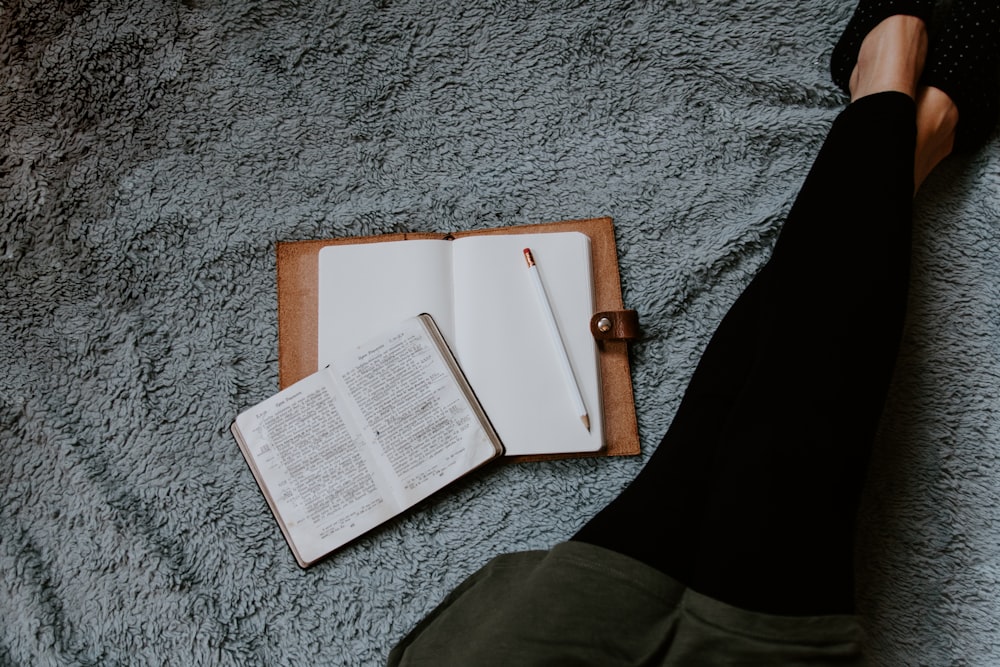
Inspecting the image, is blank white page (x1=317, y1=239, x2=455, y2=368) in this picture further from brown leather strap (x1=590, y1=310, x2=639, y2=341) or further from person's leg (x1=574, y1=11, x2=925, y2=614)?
person's leg (x1=574, y1=11, x2=925, y2=614)

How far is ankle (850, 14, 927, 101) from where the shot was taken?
0.73 meters

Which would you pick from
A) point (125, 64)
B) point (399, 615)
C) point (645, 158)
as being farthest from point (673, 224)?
point (125, 64)

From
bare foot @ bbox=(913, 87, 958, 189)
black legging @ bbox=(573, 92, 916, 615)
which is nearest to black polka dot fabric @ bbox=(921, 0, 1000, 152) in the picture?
bare foot @ bbox=(913, 87, 958, 189)

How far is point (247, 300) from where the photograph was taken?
763mm

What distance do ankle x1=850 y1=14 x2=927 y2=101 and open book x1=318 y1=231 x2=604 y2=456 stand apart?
0.37m

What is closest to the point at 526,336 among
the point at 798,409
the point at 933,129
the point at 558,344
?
the point at 558,344

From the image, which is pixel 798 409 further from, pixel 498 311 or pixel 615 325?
pixel 498 311

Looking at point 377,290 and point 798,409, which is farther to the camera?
point 377,290

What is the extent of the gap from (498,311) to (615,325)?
126mm

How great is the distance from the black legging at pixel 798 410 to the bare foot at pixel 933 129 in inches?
2.9

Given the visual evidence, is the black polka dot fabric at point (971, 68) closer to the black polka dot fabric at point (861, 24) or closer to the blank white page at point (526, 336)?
the black polka dot fabric at point (861, 24)

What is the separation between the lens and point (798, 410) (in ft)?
1.83

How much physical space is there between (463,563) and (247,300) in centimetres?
38

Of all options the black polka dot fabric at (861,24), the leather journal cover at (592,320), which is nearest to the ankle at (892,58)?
the black polka dot fabric at (861,24)
